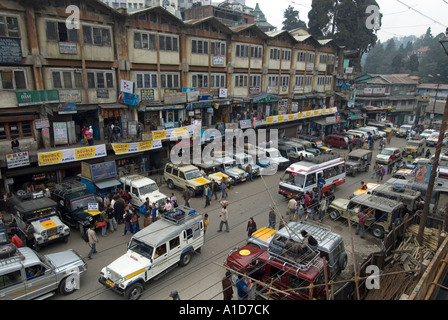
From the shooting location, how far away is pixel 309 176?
21.1 meters

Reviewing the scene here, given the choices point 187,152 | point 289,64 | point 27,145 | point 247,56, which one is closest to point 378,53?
point 289,64

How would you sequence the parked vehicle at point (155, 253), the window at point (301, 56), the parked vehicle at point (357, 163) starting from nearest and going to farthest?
1. the parked vehicle at point (155, 253)
2. the parked vehicle at point (357, 163)
3. the window at point (301, 56)

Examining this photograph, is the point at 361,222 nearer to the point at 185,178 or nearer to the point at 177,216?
the point at 177,216

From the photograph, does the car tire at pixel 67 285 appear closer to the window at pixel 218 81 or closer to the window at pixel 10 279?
the window at pixel 10 279

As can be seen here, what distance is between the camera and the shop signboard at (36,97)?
19172 mm

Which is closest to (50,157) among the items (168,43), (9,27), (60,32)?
(9,27)

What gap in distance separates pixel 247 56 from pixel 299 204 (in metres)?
21.4

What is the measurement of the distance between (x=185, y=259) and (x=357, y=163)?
2165cm

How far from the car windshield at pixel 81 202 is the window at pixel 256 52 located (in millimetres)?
25227

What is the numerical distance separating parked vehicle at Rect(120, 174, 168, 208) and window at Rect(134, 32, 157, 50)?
11616 millimetres

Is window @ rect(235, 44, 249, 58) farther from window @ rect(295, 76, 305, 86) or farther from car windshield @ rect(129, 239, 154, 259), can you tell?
car windshield @ rect(129, 239, 154, 259)

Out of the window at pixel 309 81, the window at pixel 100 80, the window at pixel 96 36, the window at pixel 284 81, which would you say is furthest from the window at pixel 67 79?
the window at pixel 309 81

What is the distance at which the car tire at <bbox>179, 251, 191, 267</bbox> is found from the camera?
13547mm

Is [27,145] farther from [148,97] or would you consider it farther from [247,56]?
[247,56]
